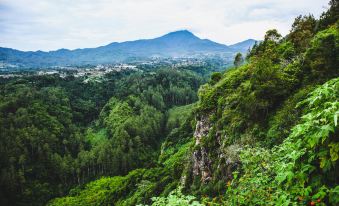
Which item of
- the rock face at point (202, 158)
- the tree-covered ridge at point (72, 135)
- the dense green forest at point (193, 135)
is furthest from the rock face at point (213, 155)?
the tree-covered ridge at point (72, 135)

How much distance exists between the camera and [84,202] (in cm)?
7506

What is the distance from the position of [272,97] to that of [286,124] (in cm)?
499

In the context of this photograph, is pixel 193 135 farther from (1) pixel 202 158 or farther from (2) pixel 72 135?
(2) pixel 72 135

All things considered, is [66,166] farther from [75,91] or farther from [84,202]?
[75,91]

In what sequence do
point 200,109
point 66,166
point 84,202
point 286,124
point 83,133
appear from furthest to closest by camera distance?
point 83,133 < point 66,166 < point 84,202 < point 200,109 < point 286,124

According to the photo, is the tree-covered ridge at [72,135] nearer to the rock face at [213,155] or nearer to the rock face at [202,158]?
the rock face at [202,158]

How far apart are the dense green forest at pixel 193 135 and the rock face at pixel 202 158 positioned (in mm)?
169

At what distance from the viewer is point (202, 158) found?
30.6m

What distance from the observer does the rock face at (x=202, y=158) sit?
93.4 feet

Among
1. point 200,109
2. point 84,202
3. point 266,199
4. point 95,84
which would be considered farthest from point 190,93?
point 266,199

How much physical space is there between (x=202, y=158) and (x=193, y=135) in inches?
656

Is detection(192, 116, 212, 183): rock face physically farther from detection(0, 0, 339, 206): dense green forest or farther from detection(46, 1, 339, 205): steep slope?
detection(0, 0, 339, 206): dense green forest

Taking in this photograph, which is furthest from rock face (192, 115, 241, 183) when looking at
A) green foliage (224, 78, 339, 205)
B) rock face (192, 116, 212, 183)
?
green foliage (224, 78, 339, 205)

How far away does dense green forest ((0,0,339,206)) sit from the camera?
6028 millimetres
